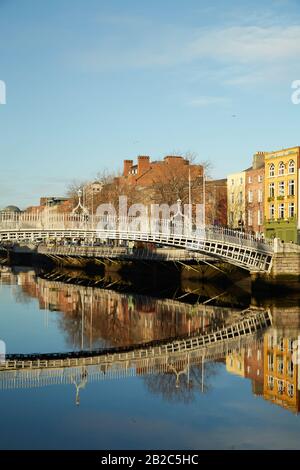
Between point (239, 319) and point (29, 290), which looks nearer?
point (239, 319)

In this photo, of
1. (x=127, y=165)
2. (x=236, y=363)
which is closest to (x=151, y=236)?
(x=236, y=363)

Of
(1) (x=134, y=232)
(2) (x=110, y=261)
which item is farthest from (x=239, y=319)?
(2) (x=110, y=261)

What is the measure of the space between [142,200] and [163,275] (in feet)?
66.6

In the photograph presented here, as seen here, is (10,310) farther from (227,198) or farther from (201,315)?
(227,198)

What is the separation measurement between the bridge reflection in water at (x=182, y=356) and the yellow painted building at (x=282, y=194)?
56.0ft

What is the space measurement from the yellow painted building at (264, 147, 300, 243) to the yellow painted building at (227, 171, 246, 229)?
416cm

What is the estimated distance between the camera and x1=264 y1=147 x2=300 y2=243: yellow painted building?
155 ft

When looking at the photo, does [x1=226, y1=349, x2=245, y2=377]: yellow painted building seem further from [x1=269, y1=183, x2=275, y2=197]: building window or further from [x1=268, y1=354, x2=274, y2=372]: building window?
[x1=269, y1=183, x2=275, y2=197]: building window

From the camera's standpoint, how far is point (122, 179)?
253 ft

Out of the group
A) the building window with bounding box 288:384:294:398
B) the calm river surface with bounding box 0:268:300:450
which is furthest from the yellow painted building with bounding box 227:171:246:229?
the building window with bounding box 288:384:294:398

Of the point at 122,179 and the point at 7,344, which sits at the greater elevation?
the point at 122,179
